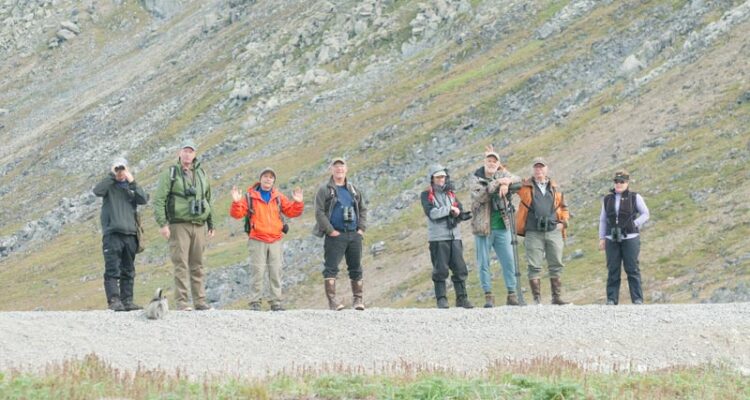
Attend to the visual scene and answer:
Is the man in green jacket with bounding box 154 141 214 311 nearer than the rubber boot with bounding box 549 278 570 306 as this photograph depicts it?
Yes

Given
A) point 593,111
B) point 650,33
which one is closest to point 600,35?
point 650,33

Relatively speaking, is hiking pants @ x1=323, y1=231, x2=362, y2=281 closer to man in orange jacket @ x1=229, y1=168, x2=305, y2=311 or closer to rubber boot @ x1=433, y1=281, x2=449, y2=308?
man in orange jacket @ x1=229, y1=168, x2=305, y2=311

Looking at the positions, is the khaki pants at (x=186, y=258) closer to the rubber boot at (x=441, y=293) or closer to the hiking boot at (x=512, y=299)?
the rubber boot at (x=441, y=293)

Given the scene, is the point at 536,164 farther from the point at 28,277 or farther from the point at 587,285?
the point at 28,277

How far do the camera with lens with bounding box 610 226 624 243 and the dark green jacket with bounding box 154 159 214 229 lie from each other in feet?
24.8

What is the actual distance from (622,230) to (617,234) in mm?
127

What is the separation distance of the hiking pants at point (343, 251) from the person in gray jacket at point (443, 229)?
134 centimetres

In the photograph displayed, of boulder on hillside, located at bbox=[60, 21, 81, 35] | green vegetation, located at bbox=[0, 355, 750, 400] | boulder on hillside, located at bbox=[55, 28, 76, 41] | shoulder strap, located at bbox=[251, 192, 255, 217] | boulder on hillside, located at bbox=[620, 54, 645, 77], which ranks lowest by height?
green vegetation, located at bbox=[0, 355, 750, 400]

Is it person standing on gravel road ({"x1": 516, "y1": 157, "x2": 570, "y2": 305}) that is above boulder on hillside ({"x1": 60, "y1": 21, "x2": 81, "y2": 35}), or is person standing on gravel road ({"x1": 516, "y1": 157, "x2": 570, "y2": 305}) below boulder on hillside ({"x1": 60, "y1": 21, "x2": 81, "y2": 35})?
below

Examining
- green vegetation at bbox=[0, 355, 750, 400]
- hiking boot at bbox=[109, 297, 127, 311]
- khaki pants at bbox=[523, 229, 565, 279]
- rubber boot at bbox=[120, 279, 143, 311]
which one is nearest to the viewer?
green vegetation at bbox=[0, 355, 750, 400]

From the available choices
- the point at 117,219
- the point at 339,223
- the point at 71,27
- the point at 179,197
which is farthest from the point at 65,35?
the point at 339,223

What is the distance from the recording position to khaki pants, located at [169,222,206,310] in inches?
746

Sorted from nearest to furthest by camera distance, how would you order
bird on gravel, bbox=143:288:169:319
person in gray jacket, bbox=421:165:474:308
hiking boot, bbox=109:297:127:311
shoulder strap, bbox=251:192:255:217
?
1. bird on gravel, bbox=143:288:169:319
2. hiking boot, bbox=109:297:127:311
3. shoulder strap, bbox=251:192:255:217
4. person in gray jacket, bbox=421:165:474:308

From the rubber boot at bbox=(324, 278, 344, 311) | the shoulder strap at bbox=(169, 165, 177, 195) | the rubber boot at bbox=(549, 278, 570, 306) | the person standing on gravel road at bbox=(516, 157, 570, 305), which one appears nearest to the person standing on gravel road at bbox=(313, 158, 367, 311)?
the rubber boot at bbox=(324, 278, 344, 311)
